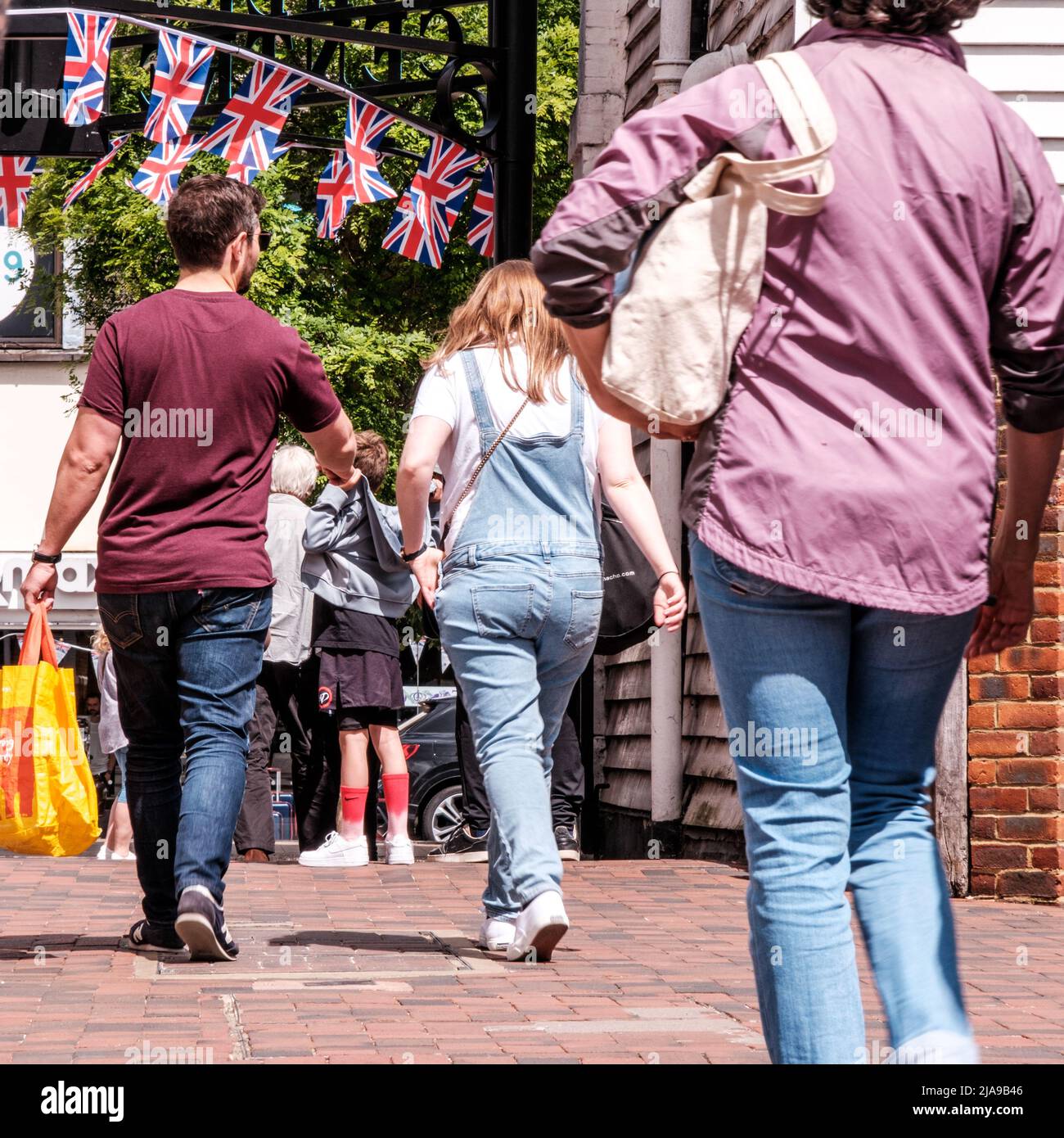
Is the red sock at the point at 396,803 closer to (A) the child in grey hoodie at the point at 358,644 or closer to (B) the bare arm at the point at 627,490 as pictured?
(A) the child in grey hoodie at the point at 358,644

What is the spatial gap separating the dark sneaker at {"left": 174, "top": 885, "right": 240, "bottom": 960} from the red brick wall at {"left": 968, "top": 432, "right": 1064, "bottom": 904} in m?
2.87

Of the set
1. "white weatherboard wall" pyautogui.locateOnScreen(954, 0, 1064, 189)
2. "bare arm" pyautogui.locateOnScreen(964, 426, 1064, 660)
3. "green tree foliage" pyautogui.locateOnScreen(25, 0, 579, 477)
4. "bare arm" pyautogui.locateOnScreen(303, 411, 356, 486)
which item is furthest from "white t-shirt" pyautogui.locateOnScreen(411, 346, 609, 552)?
"green tree foliage" pyautogui.locateOnScreen(25, 0, 579, 477)

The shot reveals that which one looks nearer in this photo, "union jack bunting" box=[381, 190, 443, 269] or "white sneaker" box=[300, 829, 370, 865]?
"white sneaker" box=[300, 829, 370, 865]

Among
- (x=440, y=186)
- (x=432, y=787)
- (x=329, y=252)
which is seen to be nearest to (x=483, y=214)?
(x=440, y=186)

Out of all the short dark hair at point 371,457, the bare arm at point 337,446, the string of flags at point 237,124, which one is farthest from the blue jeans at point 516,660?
the string of flags at point 237,124

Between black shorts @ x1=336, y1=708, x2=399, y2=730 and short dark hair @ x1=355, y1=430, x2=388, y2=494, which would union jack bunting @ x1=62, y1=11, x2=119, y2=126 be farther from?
black shorts @ x1=336, y1=708, x2=399, y2=730

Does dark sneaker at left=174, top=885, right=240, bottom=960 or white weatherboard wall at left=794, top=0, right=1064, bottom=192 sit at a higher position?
white weatherboard wall at left=794, top=0, right=1064, bottom=192

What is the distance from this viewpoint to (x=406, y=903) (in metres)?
6.52

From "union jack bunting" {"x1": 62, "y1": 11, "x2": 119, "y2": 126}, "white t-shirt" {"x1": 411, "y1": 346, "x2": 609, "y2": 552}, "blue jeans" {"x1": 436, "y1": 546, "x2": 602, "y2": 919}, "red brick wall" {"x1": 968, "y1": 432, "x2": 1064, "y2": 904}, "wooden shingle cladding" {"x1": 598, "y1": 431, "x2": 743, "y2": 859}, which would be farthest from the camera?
"union jack bunting" {"x1": 62, "y1": 11, "x2": 119, "y2": 126}

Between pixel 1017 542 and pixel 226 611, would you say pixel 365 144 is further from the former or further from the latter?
pixel 1017 542

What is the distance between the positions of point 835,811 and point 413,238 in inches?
367

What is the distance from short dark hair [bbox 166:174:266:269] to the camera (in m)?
4.99

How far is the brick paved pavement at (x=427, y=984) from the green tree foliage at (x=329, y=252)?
12102 mm

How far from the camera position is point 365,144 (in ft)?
35.3
